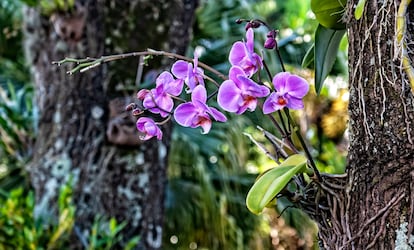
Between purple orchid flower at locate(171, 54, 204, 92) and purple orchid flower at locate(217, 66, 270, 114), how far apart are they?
4 cm

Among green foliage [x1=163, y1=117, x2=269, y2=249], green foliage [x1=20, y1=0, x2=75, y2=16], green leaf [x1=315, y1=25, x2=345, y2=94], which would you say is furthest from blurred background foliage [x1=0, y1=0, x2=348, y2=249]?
green leaf [x1=315, y1=25, x2=345, y2=94]

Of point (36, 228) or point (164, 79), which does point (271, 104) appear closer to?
point (164, 79)

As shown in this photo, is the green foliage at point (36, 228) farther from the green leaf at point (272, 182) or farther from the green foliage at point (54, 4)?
the green leaf at point (272, 182)

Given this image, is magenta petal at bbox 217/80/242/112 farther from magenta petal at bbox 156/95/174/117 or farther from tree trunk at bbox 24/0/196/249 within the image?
tree trunk at bbox 24/0/196/249

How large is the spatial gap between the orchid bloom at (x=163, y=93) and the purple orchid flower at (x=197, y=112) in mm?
26

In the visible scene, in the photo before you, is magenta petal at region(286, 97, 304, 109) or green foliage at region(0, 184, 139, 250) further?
green foliage at region(0, 184, 139, 250)

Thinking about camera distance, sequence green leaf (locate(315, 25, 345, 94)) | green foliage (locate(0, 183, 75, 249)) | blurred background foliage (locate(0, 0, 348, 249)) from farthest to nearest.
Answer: blurred background foliage (locate(0, 0, 348, 249)), green foliage (locate(0, 183, 75, 249)), green leaf (locate(315, 25, 345, 94))

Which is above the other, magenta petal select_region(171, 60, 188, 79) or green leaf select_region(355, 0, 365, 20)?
green leaf select_region(355, 0, 365, 20)

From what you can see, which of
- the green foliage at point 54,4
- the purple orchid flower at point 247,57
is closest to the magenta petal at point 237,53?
the purple orchid flower at point 247,57

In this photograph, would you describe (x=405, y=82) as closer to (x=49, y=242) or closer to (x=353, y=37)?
(x=353, y=37)

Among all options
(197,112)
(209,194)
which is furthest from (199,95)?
(209,194)

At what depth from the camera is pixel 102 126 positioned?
1087 millimetres

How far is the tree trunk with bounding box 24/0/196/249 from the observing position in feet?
3.50

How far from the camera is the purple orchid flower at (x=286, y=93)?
37cm
